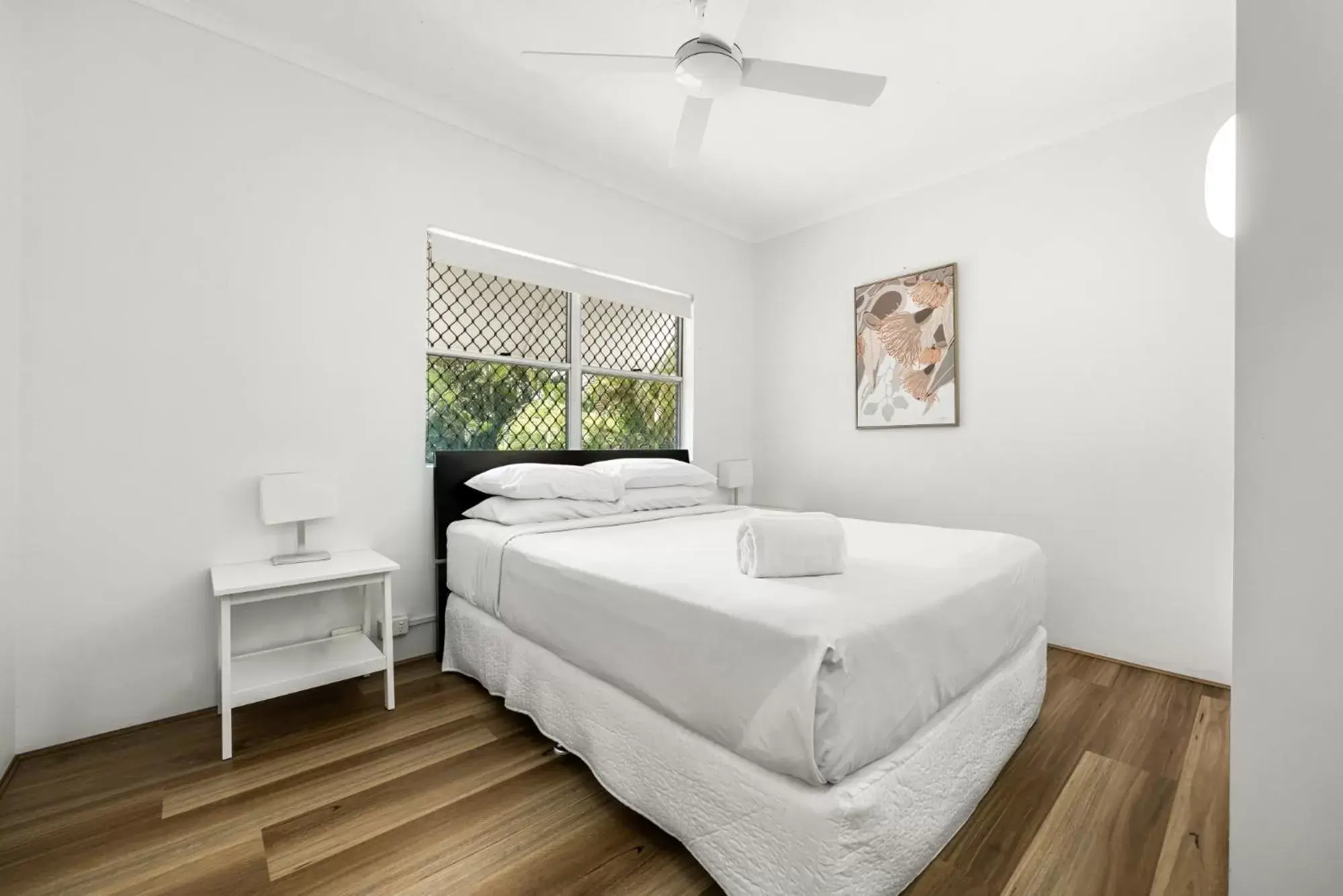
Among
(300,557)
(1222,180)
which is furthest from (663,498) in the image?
(1222,180)

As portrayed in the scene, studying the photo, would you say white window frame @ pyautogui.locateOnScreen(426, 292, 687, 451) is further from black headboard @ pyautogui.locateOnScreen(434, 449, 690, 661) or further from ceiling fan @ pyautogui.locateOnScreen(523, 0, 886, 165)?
ceiling fan @ pyautogui.locateOnScreen(523, 0, 886, 165)

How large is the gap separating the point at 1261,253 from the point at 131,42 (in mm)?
3212

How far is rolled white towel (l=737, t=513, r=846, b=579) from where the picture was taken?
1.57 meters

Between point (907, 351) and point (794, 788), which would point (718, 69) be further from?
point (794, 788)

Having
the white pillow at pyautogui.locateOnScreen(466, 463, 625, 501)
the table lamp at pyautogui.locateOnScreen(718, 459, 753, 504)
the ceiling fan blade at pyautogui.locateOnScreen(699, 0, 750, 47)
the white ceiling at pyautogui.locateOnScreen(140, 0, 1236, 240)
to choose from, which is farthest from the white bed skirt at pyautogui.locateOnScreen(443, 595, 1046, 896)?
the white ceiling at pyautogui.locateOnScreen(140, 0, 1236, 240)

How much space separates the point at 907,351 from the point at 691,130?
1904mm

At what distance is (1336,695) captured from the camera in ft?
1.42

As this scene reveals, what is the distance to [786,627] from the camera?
1210mm

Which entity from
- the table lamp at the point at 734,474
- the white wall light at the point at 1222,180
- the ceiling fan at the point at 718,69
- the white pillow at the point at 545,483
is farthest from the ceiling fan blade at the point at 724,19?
the table lamp at the point at 734,474

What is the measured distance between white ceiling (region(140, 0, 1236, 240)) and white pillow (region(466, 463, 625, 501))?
179 centimetres

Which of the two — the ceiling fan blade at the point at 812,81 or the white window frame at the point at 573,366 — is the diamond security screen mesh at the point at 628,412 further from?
the ceiling fan blade at the point at 812,81

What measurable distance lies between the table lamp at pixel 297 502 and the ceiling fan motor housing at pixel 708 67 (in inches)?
82.8

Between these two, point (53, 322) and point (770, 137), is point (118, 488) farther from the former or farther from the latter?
point (770, 137)

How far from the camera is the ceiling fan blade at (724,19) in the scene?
1758 millimetres
